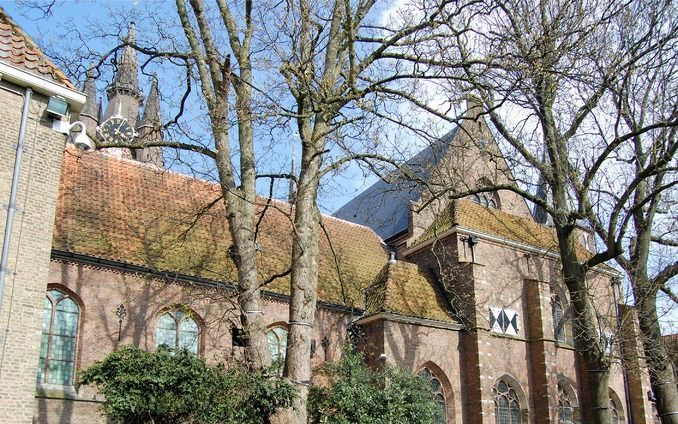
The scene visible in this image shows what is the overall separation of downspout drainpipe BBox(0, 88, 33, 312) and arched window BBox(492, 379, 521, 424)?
48.8 feet

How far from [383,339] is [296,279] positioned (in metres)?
8.24

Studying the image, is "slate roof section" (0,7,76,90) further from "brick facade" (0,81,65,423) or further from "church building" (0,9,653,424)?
"brick facade" (0,81,65,423)

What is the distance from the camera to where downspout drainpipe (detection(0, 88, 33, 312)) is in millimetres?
10039

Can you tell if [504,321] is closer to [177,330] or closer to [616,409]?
[616,409]

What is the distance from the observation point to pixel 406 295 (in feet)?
66.8

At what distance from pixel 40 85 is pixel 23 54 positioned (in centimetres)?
66

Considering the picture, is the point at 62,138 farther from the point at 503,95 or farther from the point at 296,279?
the point at 503,95

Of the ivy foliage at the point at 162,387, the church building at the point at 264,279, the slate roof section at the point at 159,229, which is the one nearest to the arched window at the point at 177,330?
the church building at the point at 264,279

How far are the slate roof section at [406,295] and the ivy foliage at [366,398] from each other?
14.5 ft

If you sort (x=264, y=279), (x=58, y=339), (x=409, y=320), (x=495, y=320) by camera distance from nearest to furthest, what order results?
(x=58, y=339) < (x=264, y=279) < (x=409, y=320) < (x=495, y=320)

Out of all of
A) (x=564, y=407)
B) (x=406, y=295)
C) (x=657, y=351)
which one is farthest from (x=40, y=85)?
(x=564, y=407)

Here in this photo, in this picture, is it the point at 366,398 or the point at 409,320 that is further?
the point at 409,320

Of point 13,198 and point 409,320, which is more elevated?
point 13,198

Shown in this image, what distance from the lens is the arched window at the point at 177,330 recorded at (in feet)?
55.2
